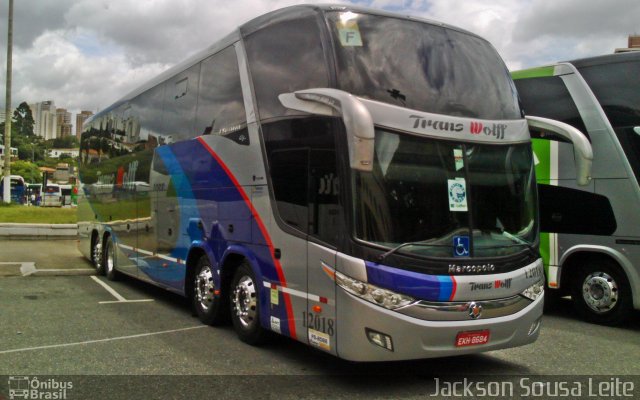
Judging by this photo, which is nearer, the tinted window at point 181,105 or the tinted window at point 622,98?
the tinted window at point 622,98

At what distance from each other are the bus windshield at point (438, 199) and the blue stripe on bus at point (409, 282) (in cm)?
21

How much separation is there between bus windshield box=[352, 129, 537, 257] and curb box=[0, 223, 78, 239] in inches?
701

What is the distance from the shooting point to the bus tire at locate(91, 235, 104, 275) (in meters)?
13.5

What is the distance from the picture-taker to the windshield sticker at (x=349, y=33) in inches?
224

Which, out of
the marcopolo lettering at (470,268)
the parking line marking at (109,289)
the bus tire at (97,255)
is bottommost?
the parking line marking at (109,289)

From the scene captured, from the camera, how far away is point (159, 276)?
32.1 ft

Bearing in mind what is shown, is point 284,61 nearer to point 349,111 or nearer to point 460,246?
point 349,111

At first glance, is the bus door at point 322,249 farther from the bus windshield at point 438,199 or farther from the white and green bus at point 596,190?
the white and green bus at point 596,190

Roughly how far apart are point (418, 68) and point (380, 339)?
2647 mm

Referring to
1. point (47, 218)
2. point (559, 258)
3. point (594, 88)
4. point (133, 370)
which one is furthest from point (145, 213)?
point (47, 218)

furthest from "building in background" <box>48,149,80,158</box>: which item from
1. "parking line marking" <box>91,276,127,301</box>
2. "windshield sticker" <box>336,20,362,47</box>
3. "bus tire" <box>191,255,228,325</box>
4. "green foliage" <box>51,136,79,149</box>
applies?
"windshield sticker" <box>336,20,362,47</box>

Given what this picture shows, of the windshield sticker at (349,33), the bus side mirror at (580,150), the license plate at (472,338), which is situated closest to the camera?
the license plate at (472,338)

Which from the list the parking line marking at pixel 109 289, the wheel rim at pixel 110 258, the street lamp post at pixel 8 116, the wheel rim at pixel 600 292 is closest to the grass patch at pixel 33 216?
the street lamp post at pixel 8 116

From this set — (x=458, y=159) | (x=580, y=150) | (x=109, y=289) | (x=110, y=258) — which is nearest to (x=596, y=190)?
(x=580, y=150)
